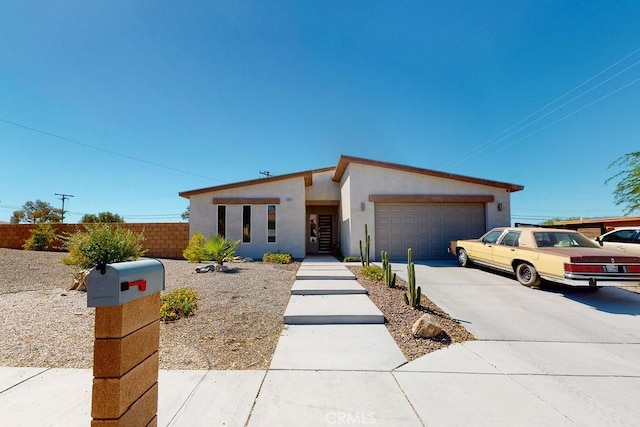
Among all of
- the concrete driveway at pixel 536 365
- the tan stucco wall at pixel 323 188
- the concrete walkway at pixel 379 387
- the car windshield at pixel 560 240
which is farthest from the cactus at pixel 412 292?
the tan stucco wall at pixel 323 188

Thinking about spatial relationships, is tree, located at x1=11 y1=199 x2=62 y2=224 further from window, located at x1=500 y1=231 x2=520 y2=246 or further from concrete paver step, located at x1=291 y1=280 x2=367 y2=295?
window, located at x1=500 y1=231 x2=520 y2=246

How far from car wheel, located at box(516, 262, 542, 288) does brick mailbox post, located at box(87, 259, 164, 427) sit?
26.4 ft

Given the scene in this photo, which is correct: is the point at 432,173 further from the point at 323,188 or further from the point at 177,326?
the point at 177,326

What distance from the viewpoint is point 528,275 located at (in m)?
6.95

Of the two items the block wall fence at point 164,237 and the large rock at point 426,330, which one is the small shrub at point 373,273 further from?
the block wall fence at point 164,237

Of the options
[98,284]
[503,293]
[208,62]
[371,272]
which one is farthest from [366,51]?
[98,284]

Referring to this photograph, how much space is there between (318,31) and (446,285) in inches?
360

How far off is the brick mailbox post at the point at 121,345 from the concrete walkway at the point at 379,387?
824mm

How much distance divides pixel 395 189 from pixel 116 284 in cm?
1156

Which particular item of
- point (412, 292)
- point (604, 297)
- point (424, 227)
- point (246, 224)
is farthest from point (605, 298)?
point (246, 224)

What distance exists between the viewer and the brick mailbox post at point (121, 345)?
4.62 feet

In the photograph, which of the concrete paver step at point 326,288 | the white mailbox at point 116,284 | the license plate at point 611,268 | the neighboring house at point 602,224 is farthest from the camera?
the neighboring house at point 602,224

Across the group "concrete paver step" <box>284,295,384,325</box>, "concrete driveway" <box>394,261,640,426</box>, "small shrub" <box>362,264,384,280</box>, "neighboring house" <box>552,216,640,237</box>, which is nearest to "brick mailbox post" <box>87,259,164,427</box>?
"concrete driveway" <box>394,261,640,426</box>

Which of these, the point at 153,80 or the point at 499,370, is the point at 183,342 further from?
the point at 153,80
